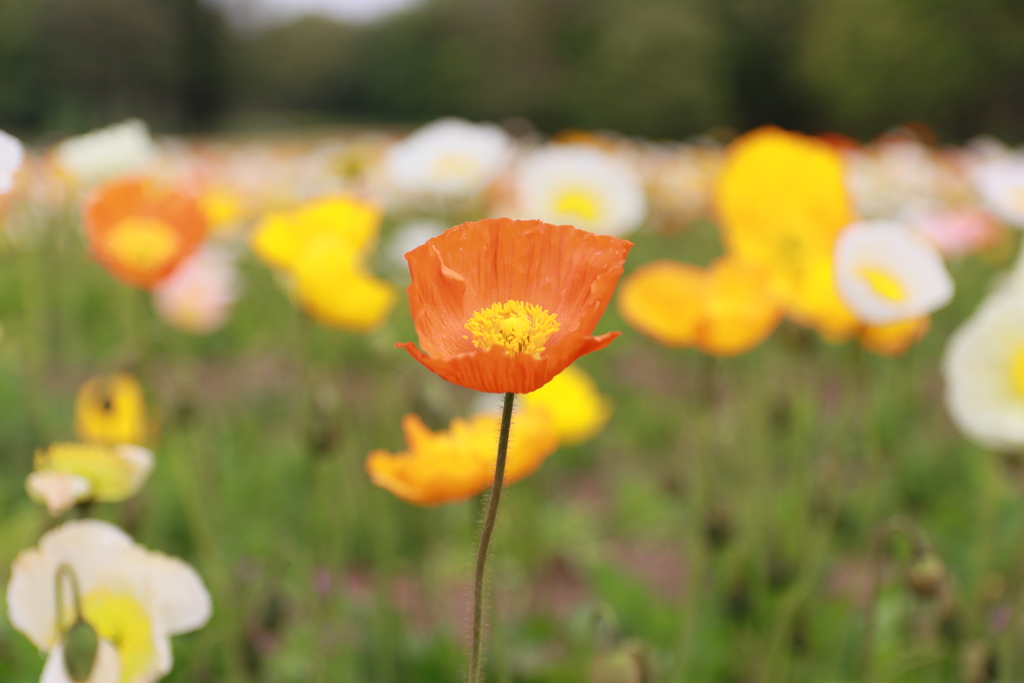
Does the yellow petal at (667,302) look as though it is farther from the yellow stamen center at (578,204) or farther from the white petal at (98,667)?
the white petal at (98,667)

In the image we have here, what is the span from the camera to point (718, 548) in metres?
1.21

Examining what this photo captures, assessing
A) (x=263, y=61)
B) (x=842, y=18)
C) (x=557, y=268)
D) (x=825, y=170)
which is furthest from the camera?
(x=263, y=61)

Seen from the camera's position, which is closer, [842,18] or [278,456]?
[278,456]

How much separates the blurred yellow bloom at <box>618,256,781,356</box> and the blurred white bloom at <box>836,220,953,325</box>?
0.15m

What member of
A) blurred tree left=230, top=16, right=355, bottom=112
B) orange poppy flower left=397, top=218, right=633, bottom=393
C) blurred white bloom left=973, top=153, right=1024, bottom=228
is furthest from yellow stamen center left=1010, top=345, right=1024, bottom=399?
blurred tree left=230, top=16, right=355, bottom=112

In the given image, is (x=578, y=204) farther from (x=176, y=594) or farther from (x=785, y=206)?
(x=176, y=594)

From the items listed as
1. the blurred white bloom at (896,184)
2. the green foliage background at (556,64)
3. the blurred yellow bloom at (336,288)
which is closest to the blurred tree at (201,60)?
the green foliage background at (556,64)

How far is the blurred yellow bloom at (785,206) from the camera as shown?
4.13 ft

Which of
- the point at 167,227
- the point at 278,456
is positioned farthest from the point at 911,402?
the point at 167,227

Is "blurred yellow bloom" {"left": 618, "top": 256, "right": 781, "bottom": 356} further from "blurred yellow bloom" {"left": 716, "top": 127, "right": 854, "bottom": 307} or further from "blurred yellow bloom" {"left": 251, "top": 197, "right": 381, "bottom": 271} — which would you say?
"blurred yellow bloom" {"left": 251, "top": 197, "right": 381, "bottom": 271}

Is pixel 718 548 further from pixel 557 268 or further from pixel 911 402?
pixel 911 402

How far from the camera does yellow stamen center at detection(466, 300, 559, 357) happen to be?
1.76 feet

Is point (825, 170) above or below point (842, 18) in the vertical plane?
below

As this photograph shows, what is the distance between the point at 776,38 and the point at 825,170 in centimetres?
1577
